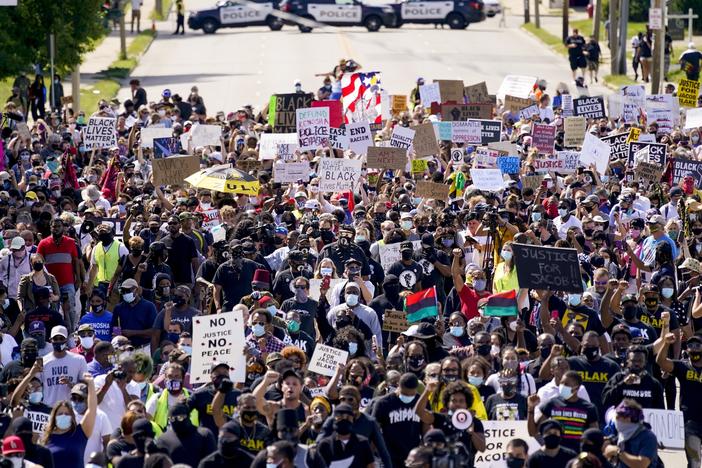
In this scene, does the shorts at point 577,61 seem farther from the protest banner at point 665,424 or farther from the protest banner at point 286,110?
the protest banner at point 665,424

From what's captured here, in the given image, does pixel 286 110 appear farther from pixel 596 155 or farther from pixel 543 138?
pixel 596 155

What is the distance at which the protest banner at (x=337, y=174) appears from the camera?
2117cm

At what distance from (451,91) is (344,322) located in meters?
16.4

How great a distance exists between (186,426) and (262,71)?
38638 mm

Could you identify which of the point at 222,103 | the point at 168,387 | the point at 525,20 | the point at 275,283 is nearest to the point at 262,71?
the point at 222,103

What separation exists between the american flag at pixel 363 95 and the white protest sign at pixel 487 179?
28.3 feet

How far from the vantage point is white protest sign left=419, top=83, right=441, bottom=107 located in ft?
98.9

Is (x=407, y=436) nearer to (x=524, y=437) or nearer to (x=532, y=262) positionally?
(x=524, y=437)

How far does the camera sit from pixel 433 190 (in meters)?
20.8

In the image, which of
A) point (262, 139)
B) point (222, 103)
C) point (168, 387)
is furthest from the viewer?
point (222, 103)

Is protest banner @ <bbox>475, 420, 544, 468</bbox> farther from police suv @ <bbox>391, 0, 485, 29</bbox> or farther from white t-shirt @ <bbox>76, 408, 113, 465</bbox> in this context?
police suv @ <bbox>391, 0, 485, 29</bbox>

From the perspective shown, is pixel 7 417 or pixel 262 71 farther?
pixel 262 71

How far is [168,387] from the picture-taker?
1252 cm

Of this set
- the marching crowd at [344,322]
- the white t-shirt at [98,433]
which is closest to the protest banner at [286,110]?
the marching crowd at [344,322]
